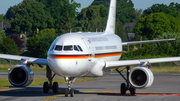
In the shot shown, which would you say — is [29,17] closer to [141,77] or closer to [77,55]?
[141,77]

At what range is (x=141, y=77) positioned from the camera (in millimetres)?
24031

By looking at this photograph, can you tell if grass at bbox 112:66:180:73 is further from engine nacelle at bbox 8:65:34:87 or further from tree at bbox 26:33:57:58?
engine nacelle at bbox 8:65:34:87

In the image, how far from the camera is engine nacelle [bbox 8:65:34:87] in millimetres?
24766

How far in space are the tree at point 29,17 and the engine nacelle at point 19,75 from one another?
11456 cm

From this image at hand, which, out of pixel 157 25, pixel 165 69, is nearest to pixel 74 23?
pixel 157 25

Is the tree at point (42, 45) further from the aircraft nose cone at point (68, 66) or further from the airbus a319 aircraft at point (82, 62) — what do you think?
the aircraft nose cone at point (68, 66)

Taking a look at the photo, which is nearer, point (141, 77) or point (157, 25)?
point (141, 77)

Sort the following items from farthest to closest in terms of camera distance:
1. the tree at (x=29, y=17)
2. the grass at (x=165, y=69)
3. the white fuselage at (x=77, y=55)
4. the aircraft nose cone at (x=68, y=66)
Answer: the tree at (x=29, y=17) → the grass at (x=165, y=69) → the white fuselage at (x=77, y=55) → the aircraft nose cone at (x=68, y=66)

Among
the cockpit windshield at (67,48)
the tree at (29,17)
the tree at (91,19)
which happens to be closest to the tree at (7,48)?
the tree at (91,19)

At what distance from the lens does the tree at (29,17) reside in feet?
455

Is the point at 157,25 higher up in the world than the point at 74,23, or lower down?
lower down

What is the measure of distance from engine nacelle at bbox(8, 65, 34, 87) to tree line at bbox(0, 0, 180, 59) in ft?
190

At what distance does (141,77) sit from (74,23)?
12213 centimetres

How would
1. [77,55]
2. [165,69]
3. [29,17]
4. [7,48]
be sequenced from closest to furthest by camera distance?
1. [77,55]
2. [165,69]
3. [7,48]
4. [29,17]
